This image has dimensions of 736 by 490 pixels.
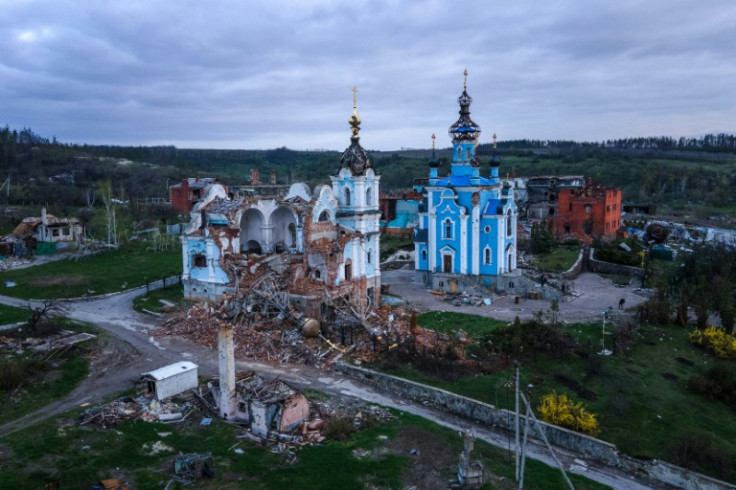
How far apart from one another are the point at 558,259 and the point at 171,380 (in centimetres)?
3104

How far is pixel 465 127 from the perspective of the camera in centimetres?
3644

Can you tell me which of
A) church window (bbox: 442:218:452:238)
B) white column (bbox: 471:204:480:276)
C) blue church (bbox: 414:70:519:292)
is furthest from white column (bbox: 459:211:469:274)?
church window (bbox: 442:218:452:238)

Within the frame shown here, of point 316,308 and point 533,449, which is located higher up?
point 316,308

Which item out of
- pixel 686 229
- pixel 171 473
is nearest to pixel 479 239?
pixel 171 473

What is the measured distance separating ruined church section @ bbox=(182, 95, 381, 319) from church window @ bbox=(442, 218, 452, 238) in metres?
6.34

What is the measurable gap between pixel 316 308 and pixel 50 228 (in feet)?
104

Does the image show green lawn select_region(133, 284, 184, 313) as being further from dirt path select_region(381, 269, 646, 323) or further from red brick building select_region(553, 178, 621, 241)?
red brick building select_region(553, 178, 621, 241)

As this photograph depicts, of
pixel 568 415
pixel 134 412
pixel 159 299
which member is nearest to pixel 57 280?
pixel 159 299

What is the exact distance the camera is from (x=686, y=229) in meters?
52.5

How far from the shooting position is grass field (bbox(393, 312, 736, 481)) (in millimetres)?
16297

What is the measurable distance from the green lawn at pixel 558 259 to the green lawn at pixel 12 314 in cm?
3100

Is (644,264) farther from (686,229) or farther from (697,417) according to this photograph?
(697,417)

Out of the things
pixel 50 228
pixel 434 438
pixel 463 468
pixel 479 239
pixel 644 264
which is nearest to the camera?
pixel 463 468

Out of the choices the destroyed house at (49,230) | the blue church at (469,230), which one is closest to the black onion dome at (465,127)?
the blue church at (469,230)
